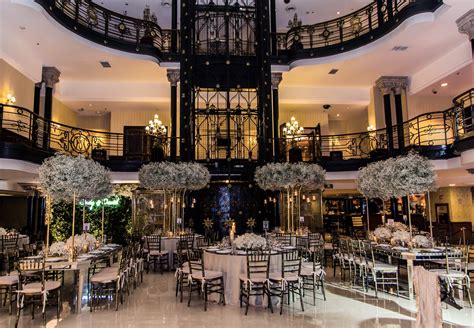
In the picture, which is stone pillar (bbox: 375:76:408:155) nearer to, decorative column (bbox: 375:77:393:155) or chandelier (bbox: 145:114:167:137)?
decorative column (bbox: 375:77:393:155)

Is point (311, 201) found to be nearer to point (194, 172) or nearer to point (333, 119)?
point (194, 172)

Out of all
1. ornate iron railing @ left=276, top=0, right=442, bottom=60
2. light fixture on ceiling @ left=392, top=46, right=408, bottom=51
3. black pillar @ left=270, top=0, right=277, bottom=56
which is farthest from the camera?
black pillar @ left=270, top=0, right=277, bottom=56

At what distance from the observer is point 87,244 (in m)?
7.53

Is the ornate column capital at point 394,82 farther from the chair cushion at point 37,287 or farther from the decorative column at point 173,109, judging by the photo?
the chair cushion at point 37,287

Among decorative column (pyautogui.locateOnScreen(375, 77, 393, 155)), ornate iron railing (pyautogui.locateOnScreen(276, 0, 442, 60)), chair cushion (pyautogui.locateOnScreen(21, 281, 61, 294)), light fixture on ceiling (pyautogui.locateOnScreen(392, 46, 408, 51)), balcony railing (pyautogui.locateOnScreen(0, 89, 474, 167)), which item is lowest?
chair cushion (pyautogui.locateOnScreen(21, 281, 61, 294))

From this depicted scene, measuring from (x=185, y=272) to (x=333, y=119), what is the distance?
15215 mm

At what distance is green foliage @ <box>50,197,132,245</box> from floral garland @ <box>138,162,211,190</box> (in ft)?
11.9

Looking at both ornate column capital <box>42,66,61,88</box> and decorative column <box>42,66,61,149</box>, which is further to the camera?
ornate column capital <box>42,66,61,88</box>

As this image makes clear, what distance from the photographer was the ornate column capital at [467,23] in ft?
31.5

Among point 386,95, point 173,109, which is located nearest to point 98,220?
point 173,109

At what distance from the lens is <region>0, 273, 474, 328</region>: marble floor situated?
221 inches

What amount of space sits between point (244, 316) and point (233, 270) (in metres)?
0.91

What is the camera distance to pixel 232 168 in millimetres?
12641

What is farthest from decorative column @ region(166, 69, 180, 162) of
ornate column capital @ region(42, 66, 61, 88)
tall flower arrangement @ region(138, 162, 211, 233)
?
ornate column capital @ region(42, 66, 61, 88)
